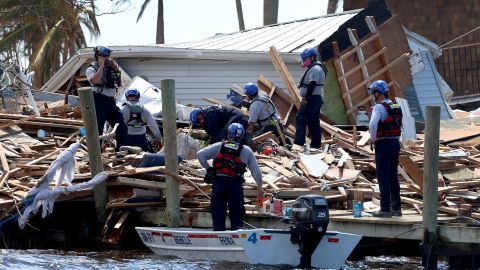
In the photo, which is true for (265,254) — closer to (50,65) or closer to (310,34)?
(310,34)

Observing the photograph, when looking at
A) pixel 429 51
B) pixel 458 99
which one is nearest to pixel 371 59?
pixel 429 51

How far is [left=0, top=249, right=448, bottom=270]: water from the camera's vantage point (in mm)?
16234

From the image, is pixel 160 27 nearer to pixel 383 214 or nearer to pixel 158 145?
pixel 158 145

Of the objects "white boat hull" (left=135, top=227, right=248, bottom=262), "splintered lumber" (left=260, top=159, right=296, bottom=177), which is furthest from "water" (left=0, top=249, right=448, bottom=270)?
"splintered lumber" (left=260, top=159, right=296, bottom=177)

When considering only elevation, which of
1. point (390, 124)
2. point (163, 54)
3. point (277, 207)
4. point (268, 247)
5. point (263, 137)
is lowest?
point (268, 247)

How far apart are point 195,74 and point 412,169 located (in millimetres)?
9361

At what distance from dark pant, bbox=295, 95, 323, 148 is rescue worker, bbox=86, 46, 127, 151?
319cm

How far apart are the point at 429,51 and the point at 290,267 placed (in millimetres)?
14546

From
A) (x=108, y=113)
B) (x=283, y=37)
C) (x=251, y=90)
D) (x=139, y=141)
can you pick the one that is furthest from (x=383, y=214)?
(x=283, y=37)

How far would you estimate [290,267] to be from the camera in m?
16.0

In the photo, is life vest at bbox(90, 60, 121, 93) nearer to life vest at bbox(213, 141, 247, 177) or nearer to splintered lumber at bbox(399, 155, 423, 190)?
life vest at bbox(213, 141, 247, 177)

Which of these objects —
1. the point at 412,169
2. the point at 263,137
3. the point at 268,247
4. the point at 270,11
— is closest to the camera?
the point at 268,247

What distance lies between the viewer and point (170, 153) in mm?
17453

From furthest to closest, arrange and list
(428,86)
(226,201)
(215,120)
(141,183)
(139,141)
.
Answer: (428,86), (139,141), (215,120), (141,183), (226,201)
